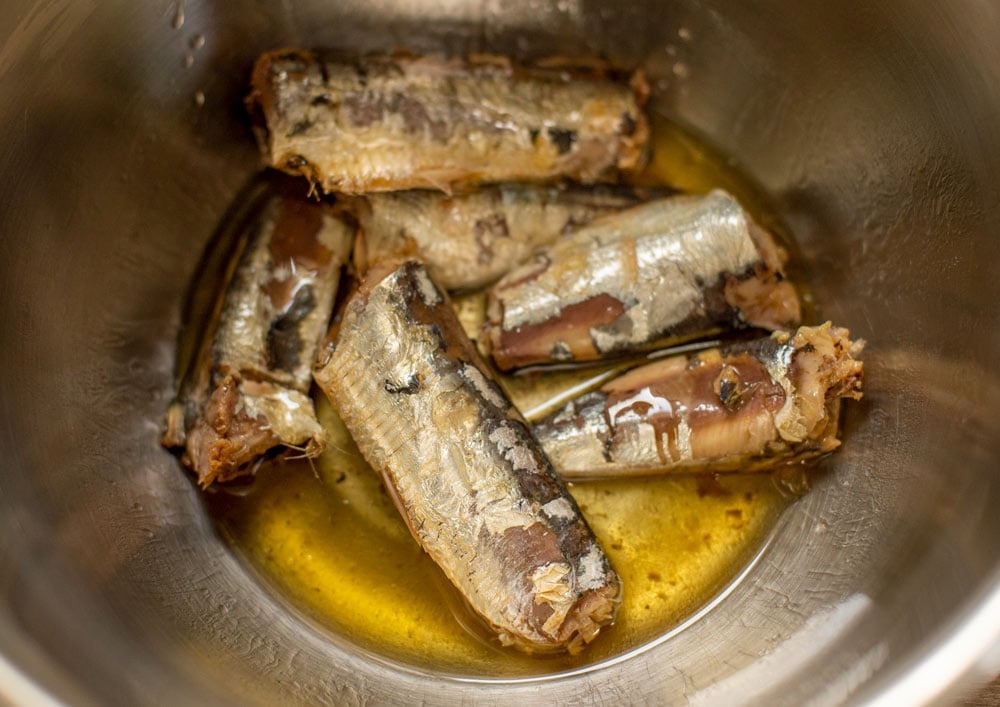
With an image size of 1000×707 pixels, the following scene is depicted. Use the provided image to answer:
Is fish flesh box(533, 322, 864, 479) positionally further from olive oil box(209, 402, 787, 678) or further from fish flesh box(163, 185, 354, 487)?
fish flesh box(163, 185, 354, 487)

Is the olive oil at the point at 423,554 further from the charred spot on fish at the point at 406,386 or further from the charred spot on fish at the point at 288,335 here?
the charred spot on fish at the point at 406,386

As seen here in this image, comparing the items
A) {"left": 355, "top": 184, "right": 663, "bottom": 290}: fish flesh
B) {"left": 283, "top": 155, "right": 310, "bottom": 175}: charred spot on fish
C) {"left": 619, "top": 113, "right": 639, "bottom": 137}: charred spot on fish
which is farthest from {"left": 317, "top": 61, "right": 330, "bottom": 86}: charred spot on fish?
{"left": 619, "top": 113, "right": 639, "bottom": 137}: charred spot on fish

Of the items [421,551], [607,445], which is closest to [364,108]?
[607,445]

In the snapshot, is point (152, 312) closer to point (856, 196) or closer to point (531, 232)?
point (531, 232)

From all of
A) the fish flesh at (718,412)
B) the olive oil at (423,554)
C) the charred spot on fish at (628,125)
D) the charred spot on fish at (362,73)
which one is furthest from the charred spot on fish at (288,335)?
the charred spot on fish at (628,125)

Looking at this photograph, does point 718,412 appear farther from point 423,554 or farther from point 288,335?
point 288,335
